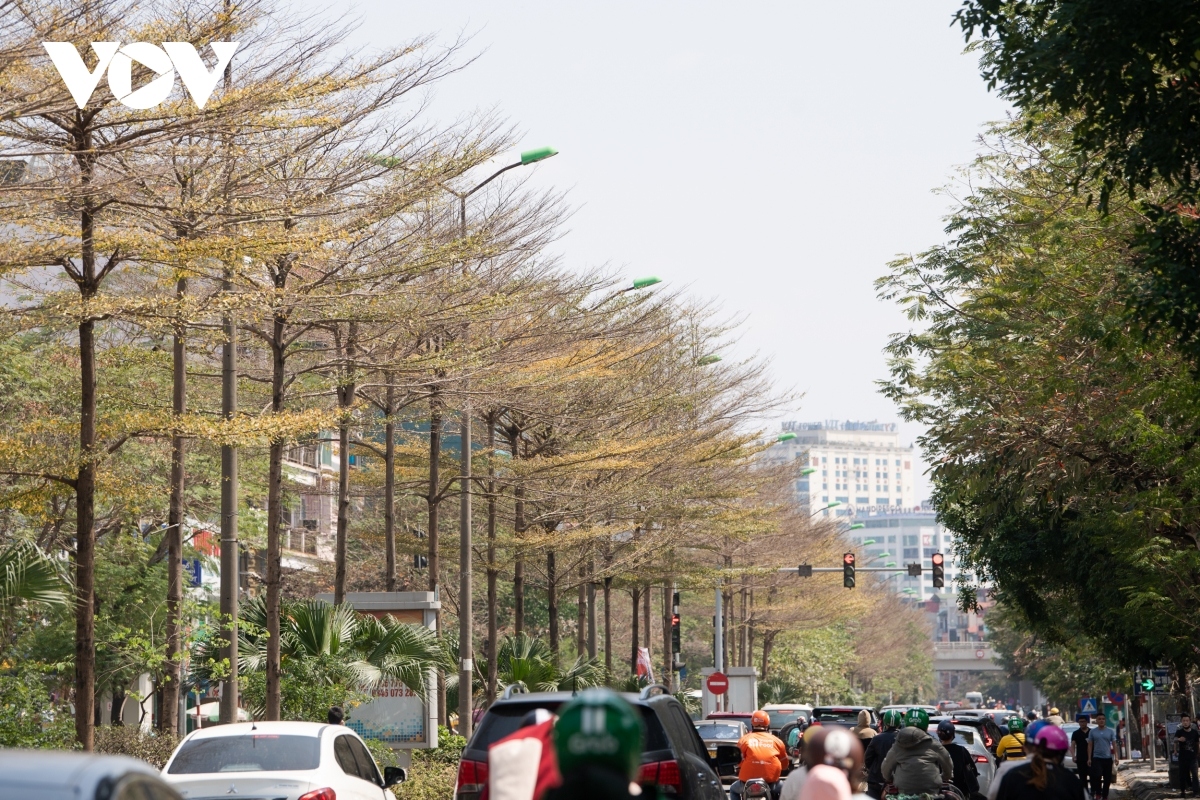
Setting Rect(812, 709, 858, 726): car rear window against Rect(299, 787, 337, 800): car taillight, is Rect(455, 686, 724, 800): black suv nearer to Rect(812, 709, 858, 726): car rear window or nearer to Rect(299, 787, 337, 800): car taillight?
Rect(299, 787, 337, 800): car taillight

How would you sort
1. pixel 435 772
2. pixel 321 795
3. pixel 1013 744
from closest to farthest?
pixel 321 795 < pixel 1013 744 < pixel 435 772

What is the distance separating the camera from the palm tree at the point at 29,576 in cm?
1659

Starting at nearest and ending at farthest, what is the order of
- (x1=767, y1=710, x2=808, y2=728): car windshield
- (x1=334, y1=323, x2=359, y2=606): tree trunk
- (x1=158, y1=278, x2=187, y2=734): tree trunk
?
(x1=158, y1=278, x2=187, y2=734): tree trunk → (x1=334, y1=323, x2=359, y2=606): tree trunk → (x1=767, y1=710, x2=808, y2=728): car windshield

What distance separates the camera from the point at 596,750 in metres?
4.25

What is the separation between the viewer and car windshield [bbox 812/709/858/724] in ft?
104

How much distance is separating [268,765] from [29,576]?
499 cm

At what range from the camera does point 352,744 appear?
14.4 metres

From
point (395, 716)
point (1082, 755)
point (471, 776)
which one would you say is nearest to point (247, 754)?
point (471, 776)

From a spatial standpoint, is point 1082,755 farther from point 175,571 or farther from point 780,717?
point 175,571

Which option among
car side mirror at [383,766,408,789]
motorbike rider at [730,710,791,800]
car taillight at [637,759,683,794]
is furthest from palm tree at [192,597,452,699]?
car taillight at [637,759,683,794]

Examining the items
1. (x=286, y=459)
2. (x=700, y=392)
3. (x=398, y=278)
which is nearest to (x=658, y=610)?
(x=286, y=459)

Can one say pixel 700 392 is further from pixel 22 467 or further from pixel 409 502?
pixel 22 467

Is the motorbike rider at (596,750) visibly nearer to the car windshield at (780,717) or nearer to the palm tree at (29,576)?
the palm tree at (29,576)

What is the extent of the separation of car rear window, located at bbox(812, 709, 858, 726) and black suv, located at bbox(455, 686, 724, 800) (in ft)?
65.1
